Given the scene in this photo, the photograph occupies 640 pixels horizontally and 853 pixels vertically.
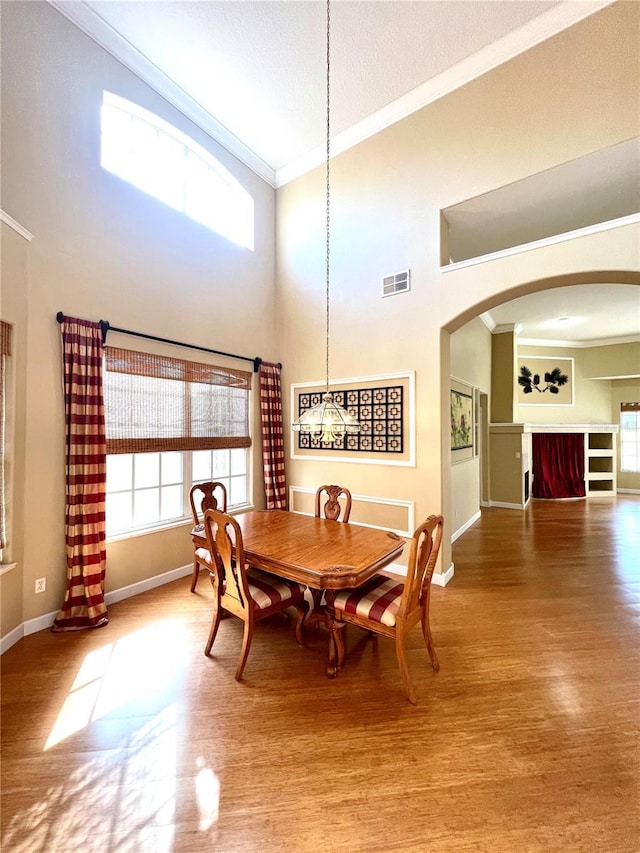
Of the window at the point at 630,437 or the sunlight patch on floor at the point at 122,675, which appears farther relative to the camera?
the window at the point at 630,437

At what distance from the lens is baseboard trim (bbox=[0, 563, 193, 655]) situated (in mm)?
2469

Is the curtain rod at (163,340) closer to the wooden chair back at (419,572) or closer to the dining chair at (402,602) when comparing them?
the dining chair at (402,602)

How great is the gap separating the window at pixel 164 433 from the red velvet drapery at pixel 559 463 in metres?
7.17

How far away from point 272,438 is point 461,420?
9.59 feet

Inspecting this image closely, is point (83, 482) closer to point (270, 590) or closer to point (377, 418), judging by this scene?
point (270, 590)

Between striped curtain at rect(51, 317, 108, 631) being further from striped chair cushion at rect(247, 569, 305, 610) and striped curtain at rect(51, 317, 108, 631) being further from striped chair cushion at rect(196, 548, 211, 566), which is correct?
striped chair cushion at rect(247, 569, 305, 610)

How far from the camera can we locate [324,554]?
2.26m

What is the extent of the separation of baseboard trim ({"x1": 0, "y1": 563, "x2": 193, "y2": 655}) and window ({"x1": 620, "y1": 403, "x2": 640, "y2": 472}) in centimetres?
981

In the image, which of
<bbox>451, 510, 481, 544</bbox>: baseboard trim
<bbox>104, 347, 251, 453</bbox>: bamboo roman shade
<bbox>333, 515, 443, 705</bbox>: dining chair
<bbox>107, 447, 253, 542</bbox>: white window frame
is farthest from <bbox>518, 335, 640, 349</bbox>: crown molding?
<bbox>333, 515, 443, 705</bbox>: dining chair

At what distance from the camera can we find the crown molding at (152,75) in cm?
290

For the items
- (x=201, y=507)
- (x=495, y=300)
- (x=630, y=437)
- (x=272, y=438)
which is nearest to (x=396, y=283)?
(x=495, y=300)

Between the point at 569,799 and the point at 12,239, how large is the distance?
444 cm

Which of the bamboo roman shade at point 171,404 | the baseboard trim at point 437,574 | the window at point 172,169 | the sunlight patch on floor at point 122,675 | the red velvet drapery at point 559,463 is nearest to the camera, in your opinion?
the sunlight patch on floor at point 122,675

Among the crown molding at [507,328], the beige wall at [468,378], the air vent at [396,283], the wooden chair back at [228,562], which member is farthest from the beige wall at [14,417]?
the crown molding at [507,328]
